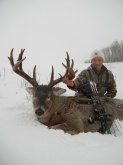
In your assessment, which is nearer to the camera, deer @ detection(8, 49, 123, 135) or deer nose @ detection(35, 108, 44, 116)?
deer nose @ detection(35, 108, 44, 116)

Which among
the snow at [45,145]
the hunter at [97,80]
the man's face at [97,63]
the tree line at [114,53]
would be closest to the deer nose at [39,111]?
the snow at [45,145]

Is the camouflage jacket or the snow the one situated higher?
the camouflage jacket

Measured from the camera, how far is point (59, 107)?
5.71 m

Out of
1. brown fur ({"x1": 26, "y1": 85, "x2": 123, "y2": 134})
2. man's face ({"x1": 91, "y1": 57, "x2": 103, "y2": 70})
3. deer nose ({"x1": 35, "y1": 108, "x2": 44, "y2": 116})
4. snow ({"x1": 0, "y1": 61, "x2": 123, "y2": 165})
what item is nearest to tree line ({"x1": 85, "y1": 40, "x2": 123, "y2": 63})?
man's face ({"x1": 91, "y1": 57, "x2": 103, "y2": 70})

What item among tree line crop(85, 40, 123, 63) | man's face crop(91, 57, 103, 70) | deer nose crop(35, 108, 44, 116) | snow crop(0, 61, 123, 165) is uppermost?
tree line crop(85, 40, 123, 63)

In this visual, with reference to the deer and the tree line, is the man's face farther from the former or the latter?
the tree line

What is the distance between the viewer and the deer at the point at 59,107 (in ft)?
17.1

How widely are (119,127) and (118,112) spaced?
76 cm

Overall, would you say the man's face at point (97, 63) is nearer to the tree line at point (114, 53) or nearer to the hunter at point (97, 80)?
the hunter at point (97, 80)

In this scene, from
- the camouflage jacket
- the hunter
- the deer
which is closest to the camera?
the deer

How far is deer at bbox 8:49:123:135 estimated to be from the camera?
17.1 ft

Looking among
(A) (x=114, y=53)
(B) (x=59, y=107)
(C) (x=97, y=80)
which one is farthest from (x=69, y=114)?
(A) (x=114, y=53)

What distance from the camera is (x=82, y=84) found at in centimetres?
656

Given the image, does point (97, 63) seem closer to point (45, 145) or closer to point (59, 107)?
point (59, 107)
